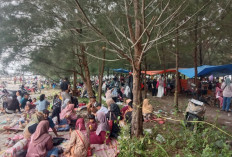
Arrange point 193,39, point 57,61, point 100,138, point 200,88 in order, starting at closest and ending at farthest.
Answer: point 100,138 → point 57,61 → point 193,39 → point 200,88

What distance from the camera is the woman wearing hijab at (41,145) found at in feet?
9.93

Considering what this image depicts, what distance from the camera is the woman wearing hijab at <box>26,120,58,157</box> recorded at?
9.93 ft

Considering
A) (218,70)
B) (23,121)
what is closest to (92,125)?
(23,121)

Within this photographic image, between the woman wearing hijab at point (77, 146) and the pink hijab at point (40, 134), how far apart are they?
558 millimetres

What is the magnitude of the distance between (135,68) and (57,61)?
3508mm

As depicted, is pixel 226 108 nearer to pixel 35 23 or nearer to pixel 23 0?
pixel 35 23

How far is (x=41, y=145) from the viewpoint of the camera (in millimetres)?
3088

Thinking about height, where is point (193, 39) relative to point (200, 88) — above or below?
above

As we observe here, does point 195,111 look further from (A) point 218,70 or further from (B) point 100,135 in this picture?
(A) point 218,70

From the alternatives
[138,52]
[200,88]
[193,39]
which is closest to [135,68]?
[138,52]

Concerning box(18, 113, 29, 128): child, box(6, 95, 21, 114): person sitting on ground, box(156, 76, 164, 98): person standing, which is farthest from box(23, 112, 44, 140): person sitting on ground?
box(156, 76, 164, 98): person standing

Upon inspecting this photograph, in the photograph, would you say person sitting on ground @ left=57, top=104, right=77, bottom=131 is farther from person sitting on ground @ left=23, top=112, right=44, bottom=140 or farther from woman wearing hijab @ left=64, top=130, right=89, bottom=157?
woman wearing hijab @ left=64, top=130, right=89, bottom=157

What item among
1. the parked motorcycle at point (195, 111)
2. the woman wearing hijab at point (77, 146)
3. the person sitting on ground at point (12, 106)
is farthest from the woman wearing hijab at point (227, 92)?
the person sitting on ground at point (12, 106)

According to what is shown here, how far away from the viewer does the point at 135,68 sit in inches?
113
